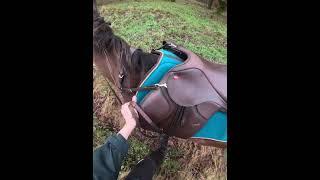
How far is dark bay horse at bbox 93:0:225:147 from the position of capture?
812 millimetres

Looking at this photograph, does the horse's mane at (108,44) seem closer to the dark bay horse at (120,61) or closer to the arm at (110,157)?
the dark bay horse at (120,61)

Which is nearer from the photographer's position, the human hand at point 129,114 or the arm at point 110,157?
the arm at point 110,157

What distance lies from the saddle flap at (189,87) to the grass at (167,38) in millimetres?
73

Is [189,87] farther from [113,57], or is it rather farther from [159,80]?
[113,57]

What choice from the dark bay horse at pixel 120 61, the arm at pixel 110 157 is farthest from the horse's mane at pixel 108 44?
the arm at pixel 110 157

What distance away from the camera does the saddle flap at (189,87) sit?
842 millimetres

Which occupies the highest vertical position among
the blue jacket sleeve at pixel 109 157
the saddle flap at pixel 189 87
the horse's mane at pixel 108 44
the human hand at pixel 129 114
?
the horse's mane at pixel 108 44

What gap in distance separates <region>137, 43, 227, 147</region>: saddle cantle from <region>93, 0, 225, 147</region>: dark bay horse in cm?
2

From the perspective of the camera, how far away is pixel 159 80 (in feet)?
2.78

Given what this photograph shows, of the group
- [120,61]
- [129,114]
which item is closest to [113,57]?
[120,61]
